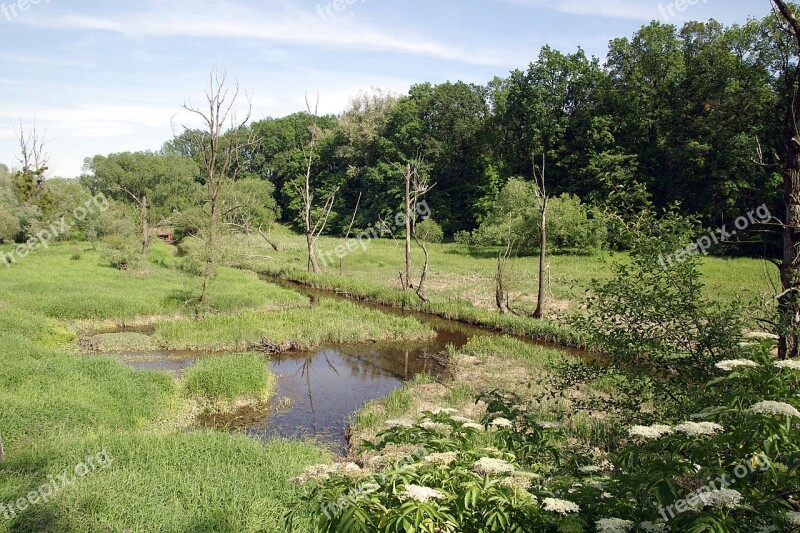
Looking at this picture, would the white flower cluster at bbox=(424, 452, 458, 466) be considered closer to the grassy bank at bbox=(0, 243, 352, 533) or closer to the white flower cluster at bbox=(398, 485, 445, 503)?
the white flower cluster at bbox=(398, 485, 445, 503)

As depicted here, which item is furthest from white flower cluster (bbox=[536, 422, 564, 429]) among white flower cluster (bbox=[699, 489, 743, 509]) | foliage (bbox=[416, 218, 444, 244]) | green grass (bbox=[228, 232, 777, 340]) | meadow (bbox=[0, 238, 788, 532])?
foliage (bbox=[416, 218, 444, 244])

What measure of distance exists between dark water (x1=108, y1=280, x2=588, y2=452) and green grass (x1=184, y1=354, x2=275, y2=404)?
1.68ft

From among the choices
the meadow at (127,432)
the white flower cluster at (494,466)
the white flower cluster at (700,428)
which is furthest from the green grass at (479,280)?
the white flower cluster at (494,466)

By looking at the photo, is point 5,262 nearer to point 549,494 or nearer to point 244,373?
point 244,373

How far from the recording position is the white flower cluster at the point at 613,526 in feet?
10.2

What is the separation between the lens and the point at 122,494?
7.41m

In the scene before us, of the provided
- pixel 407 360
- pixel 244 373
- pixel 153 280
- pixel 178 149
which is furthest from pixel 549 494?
pixel 178 149

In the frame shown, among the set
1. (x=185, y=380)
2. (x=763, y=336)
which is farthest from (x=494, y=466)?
(x=185, y=380)

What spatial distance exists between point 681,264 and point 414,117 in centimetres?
5997

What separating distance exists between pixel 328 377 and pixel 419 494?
14.6m

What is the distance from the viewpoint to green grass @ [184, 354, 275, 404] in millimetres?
13914

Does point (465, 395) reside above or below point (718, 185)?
below

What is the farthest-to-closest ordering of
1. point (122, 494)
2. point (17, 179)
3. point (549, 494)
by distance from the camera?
point (17, 179)
point (122, 494)
point (549, 494)

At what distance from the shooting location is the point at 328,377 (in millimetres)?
17219
